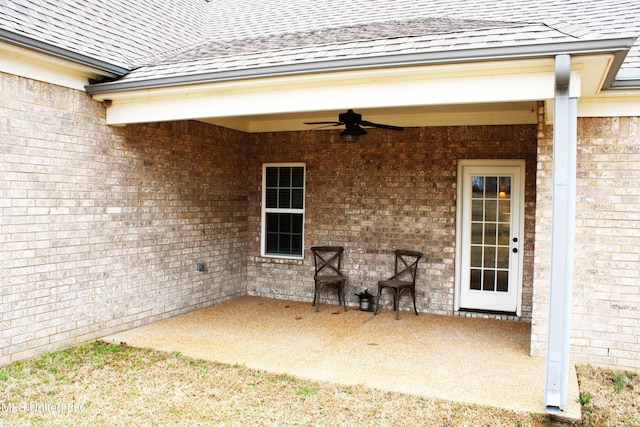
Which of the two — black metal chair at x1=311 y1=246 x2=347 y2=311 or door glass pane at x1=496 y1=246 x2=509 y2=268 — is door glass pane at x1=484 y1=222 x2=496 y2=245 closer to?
door glass pane at x1=496 y1=246 x2=509 y2=268

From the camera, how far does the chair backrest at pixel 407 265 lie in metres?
7.44

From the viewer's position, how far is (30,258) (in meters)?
5.09

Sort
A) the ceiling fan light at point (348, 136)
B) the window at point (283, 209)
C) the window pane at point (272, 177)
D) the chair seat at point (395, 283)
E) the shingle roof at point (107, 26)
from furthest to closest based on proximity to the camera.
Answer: the window pane at point (272, 177)
the window at point (283, 209)
the chair seat at point (395, 283)
the ceiling fan light at point (348, 136)
the shingle roof at point (107, 26)

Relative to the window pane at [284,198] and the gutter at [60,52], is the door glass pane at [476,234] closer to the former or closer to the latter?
the window pane at [284,198]

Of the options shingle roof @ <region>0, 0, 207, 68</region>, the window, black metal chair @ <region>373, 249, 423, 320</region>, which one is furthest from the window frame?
shingle roof @ <region>0, 0, 207, 68</region>

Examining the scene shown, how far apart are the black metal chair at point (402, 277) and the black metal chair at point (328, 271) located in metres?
0.65

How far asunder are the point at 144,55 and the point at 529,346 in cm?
578

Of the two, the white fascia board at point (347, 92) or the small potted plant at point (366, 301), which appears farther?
the small potted plant at point (366, 301)

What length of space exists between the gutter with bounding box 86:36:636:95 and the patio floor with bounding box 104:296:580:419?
277 cm

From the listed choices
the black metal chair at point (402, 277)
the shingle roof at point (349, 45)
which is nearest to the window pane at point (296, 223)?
the black metal chair at point (402, 277)

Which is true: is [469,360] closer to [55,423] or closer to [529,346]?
[529,346]

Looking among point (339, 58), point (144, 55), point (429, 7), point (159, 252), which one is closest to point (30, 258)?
point (159, 252)

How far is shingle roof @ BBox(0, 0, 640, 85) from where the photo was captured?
4.66 m

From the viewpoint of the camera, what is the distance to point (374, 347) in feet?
18.8
